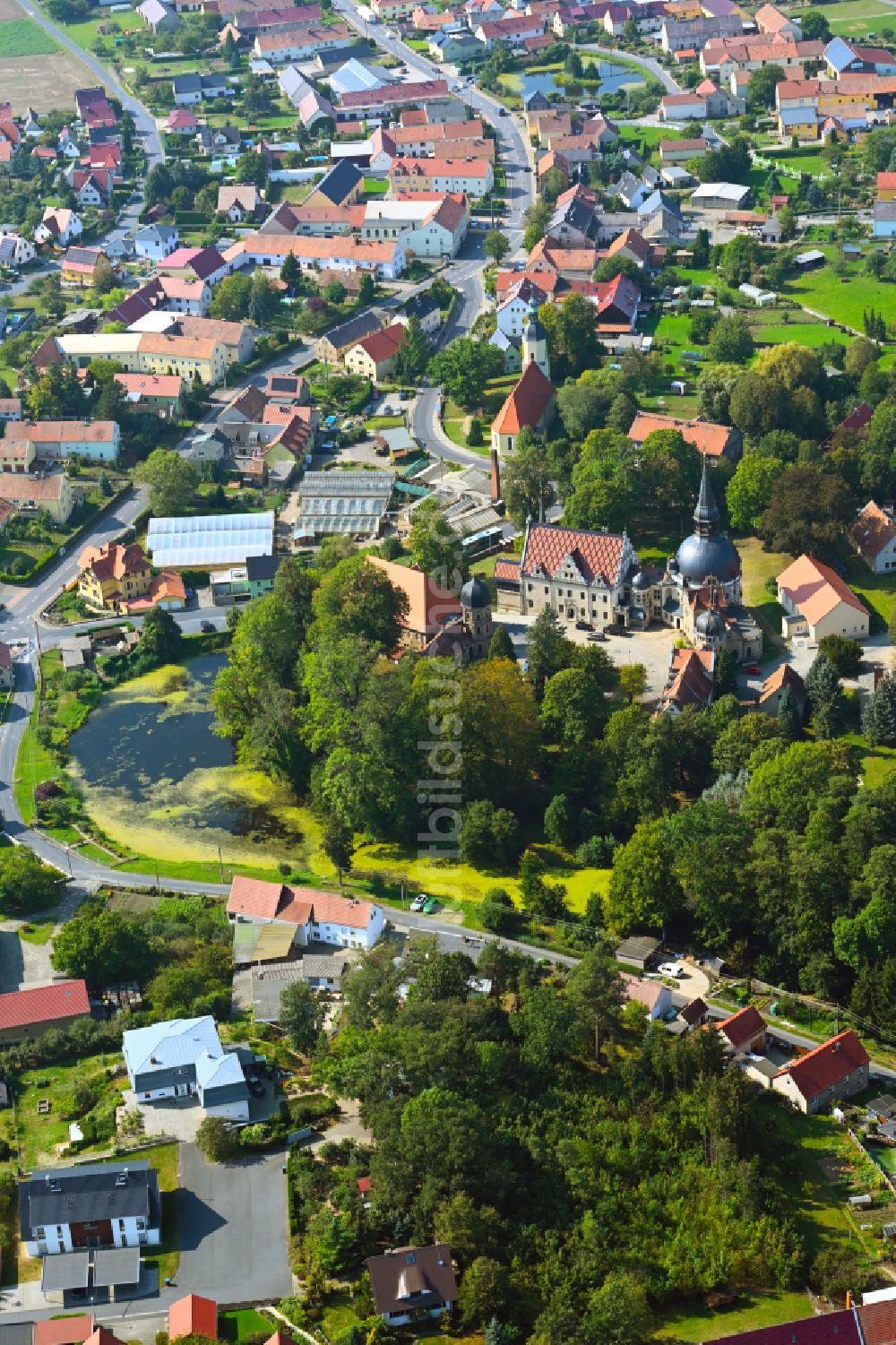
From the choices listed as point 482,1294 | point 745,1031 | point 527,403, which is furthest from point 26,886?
point 527,403

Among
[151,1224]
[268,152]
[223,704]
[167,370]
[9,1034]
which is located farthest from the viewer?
[268,152]

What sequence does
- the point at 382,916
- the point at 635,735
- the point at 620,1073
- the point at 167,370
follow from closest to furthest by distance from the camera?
the point at 620,1073 → the point at 382,916 → the point at 635,735 → the point at 167,370

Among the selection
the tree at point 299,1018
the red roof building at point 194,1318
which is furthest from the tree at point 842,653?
the red roof building at point 194,1318

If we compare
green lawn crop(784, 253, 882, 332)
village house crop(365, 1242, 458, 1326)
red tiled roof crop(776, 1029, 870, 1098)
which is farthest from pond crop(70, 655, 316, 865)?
green lawn crop(784, 253, 882, 332)

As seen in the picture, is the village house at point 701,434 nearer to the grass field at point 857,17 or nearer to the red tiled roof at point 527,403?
the red tiled roof at point 527,403

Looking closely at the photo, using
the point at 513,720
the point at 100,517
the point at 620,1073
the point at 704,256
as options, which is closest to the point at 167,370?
the point at 100,517

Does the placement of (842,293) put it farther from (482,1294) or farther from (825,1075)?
(482,1294)

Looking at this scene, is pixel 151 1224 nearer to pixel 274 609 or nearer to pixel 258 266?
pixel 274 609
